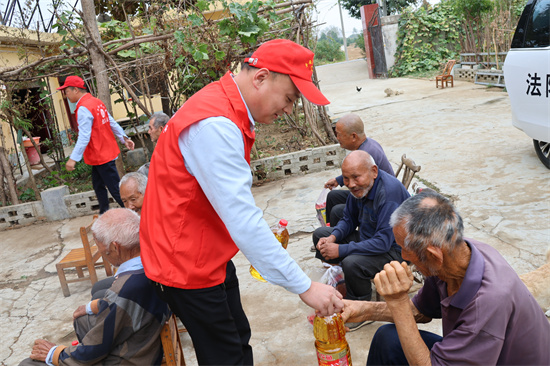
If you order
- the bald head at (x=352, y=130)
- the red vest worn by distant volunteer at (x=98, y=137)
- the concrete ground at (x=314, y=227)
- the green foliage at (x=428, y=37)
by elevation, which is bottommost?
the concrete ground at (x=314, y=227)

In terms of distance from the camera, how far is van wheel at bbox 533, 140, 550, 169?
5.86m

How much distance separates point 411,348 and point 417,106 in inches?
433

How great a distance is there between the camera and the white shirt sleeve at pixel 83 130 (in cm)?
568

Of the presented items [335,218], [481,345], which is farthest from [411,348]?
[335,218]

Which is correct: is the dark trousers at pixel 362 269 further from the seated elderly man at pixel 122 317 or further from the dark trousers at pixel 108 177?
the dark trousers at pixel 108 177

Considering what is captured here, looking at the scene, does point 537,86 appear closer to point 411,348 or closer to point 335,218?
point 335,218

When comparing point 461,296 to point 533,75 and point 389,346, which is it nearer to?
point 389,346

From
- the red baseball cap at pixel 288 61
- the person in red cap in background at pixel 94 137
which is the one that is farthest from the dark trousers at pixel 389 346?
the person in red cap in background at pixel 94 137

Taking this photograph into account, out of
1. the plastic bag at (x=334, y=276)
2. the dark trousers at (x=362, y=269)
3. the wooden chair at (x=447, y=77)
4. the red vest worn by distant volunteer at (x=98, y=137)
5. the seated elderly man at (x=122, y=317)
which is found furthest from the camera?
the wooden chair at (x=447, y=77)

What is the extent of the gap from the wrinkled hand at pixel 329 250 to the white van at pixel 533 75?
134 inches

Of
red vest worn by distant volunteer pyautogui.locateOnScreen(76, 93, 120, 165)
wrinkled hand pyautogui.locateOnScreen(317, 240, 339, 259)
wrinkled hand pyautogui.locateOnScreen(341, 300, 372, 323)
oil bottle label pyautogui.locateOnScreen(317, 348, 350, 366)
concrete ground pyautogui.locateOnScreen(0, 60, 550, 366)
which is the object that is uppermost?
red vest worn by distant volunteer pyautogui.locateOnScreen(76, 93, 120, 165)

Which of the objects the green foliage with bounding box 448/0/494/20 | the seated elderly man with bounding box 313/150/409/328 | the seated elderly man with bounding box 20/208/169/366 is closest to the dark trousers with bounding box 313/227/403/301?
the seated elderly man with bounding box 313/150/409/328

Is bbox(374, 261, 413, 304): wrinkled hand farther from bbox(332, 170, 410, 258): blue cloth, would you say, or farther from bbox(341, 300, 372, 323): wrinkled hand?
bbox(332, 170, 410, 258): blue cloth

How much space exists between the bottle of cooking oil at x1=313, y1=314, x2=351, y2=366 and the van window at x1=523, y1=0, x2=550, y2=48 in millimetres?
4488
